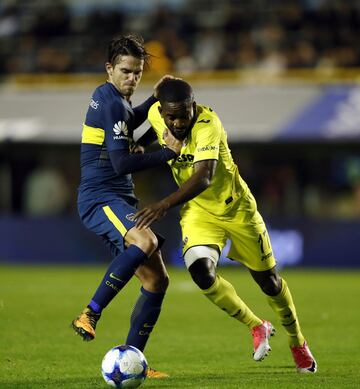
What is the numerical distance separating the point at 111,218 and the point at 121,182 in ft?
1.24

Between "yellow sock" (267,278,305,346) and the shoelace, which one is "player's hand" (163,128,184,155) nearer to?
the shoelace

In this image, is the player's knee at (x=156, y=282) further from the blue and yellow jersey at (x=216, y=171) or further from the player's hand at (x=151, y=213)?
the blue and yellow jersey at (x=216, y=171)

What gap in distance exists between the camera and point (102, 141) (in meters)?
7.55

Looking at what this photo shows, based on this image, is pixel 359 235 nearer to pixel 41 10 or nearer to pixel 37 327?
pixel 41 10

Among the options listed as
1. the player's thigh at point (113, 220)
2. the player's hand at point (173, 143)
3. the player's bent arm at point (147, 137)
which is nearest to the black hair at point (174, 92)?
the player's hand at point (173, 143)

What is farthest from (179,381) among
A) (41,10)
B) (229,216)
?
(41,10)

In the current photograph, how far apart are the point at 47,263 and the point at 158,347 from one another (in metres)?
11.9

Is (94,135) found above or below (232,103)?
above

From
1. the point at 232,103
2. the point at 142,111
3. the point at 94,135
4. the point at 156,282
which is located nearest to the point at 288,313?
the point at 156,282

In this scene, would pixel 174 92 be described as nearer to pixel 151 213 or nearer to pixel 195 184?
pixel 195 184

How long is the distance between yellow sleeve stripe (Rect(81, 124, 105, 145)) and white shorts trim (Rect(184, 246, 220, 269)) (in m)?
1.06

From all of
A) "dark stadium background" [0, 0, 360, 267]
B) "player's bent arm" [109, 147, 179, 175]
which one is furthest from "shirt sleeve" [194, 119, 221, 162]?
"dark stadium background" [0, 0, 360, 267]

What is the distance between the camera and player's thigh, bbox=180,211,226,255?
7.84 meters

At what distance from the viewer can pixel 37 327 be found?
36.1ft
